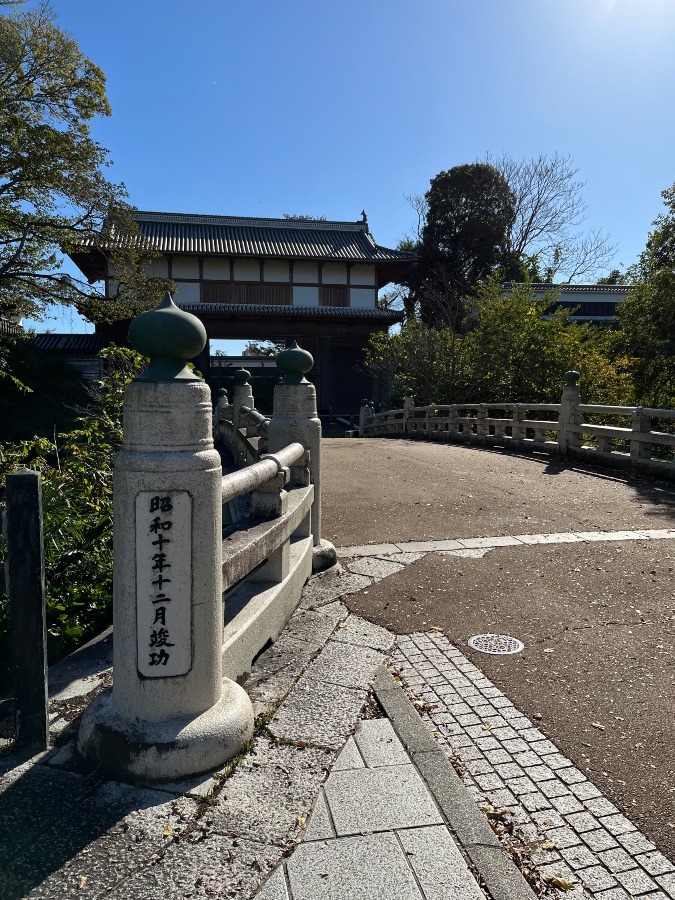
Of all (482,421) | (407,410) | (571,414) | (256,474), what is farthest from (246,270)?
(256,474)

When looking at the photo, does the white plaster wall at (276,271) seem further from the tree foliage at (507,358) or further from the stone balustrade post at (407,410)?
the stone balustrade post at (407,410)

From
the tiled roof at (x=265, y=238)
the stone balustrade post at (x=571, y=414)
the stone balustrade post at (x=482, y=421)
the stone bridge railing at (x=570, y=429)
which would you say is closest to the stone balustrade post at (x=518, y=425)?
the stone bridge railing at (x=570, y=429)

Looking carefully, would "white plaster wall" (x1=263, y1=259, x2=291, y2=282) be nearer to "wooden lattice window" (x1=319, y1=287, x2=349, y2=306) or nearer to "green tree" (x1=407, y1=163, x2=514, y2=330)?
"wooden lattice window" (x1=319, y1=287, x2=349, y2=306)

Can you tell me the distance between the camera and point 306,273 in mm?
26625

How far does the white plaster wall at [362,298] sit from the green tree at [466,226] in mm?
5656

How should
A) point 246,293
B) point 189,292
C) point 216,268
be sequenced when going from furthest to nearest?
point 246,293
point 216,268
point 189,292

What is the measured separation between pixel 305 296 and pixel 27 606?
990 inches

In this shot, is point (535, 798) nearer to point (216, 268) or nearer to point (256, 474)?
point (256, 474)

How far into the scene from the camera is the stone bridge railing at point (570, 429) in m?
9.48

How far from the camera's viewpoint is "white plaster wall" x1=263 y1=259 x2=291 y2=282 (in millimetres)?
26109

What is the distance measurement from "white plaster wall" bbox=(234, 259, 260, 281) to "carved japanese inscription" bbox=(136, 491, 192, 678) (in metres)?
24.8

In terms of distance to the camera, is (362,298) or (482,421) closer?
(482,421)

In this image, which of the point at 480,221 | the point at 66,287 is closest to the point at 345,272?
the point at 480,221

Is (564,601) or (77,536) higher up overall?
(77,536)
